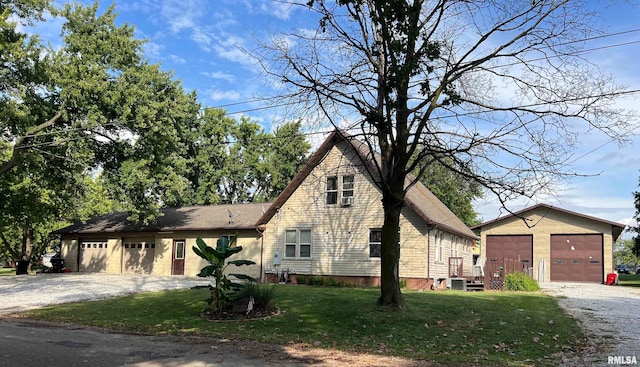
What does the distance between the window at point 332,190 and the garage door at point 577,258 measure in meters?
18.5

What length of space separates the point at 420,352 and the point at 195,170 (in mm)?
42016

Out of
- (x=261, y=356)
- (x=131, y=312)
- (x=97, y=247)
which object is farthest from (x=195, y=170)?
(x=261, y=356)

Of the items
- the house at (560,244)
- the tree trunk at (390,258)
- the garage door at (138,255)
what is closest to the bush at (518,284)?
the house at (560,244)

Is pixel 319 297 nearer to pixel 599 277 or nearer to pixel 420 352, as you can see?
pixel 420 352

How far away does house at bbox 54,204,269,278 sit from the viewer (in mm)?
28828

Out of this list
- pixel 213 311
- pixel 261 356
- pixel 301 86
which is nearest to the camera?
pixel 261 356

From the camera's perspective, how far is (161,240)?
31.7 m

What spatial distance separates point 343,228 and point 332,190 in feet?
6.65

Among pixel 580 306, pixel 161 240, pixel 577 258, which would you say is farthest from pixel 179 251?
pixel 577 258

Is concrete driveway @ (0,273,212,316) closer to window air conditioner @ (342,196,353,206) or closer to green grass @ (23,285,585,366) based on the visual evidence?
green grass @ (23,285,585,366)

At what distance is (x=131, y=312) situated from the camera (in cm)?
1416

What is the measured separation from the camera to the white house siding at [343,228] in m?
22.6

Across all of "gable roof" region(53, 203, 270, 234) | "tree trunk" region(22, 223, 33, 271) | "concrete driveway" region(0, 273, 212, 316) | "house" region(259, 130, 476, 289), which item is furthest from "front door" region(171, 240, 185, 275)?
"tree trunk" region(22, 223, 33, 271)

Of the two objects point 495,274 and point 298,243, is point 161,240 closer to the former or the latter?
point 298,243
